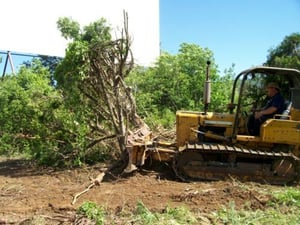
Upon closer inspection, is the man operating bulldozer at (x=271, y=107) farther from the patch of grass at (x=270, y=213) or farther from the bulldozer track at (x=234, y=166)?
the patch of grass at (x=270, y=213)

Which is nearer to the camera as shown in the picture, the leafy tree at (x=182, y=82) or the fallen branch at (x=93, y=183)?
the fallen branch at (x=93, y=183)

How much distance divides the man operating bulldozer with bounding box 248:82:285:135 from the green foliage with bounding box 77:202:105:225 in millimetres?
3855

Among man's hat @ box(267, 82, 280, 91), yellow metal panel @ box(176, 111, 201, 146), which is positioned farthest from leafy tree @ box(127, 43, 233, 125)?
man's hat @ box(267, 82, 280, 91)

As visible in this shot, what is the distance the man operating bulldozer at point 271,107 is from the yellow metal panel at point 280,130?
17 centimetres

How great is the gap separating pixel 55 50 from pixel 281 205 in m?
19.7

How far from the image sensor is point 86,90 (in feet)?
34.4

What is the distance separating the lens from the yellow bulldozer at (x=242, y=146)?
873cm

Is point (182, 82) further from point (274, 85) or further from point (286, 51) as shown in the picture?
point (274, 85)

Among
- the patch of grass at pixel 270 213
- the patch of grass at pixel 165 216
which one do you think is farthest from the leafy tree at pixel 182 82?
the patch of grass at pixel 165 216

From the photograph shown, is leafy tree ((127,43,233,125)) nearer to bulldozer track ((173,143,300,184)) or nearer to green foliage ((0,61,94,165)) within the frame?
green foliage ((0,61,94,165))

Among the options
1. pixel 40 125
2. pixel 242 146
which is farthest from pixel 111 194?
pixel 40 125

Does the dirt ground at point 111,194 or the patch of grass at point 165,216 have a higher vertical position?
the patch of grass at point 165,216

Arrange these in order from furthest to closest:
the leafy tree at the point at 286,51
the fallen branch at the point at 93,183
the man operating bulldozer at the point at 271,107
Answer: the leafy tree at the point at 286,51, the man operating bulldozer at the point at 271,107, the fallen branch at the point at 93,183

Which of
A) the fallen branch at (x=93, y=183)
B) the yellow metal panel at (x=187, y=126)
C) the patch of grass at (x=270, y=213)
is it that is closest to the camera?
the patch of grass at (x=270, y=213)
